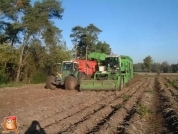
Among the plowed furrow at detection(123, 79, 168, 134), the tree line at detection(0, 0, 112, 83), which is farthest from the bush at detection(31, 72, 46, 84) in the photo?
the plowed furrow at detection(123, 79, 168, 134)

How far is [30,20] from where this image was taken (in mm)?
29484

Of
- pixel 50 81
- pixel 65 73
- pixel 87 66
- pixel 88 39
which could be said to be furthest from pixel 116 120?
pixel 88 39

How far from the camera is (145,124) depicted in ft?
28.0

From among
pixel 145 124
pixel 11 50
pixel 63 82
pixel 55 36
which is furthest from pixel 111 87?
pixel 55 36

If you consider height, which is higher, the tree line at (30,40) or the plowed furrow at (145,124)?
the tree line at (30,40)

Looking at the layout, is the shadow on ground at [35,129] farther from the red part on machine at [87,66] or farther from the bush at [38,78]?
the bush at [38,78]

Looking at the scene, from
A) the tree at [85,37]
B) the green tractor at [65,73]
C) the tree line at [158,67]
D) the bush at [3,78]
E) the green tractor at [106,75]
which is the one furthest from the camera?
the tree line at [158,67]

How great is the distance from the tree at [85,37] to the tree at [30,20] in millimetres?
30758

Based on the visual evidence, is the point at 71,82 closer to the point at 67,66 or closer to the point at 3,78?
the point at 67,66

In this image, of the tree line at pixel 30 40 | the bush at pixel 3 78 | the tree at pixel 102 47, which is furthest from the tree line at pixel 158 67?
the bush at pixel 3 78

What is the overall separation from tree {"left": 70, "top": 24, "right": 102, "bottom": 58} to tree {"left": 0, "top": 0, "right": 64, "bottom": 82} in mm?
30758

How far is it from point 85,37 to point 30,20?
36077 millimetres

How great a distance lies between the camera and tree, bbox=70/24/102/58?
6419cm

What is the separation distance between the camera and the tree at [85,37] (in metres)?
64.2
